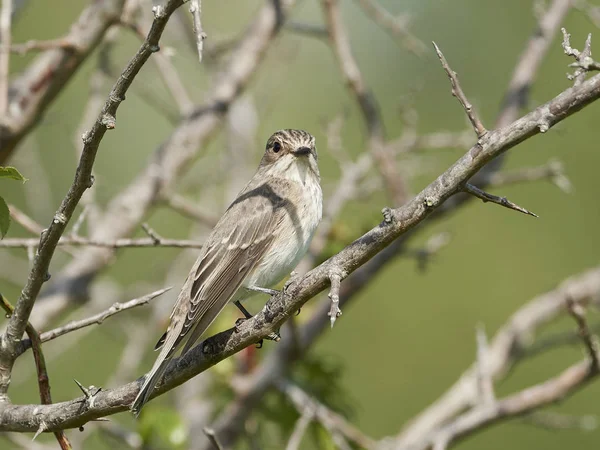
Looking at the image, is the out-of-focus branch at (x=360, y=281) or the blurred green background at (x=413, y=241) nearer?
the out-of-focus branch at (x=360, y=281)

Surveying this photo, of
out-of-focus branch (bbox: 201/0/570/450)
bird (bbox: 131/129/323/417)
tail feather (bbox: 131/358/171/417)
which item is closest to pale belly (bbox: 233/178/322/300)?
bird (bbox: 131/129/323/417)

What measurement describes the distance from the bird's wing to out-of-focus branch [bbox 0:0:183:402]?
876 mm

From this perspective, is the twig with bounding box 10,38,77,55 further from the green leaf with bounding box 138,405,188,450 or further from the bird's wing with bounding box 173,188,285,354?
the green leaf with bounding box 138,405,188,450

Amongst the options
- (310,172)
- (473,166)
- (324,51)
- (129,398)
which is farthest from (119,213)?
(324,51)

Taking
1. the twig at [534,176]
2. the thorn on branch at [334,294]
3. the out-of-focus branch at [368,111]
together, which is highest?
the out-of-focus branch at [368,111]

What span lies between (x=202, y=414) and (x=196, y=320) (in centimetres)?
286

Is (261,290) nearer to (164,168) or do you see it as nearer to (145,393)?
(145,393)

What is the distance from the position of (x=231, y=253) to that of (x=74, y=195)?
6.00 ft

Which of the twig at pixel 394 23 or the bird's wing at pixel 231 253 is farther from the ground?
the twig at pixel 394 23

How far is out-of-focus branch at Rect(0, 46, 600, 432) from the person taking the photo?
2268 millimetres

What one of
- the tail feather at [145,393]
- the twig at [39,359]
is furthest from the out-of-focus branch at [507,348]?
the twig at [39,359]

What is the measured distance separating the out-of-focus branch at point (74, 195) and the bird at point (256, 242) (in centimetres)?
80

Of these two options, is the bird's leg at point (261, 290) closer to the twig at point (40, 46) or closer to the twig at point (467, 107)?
the twig at point (40, 46)

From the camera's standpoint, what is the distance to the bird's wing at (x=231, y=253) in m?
3.82
